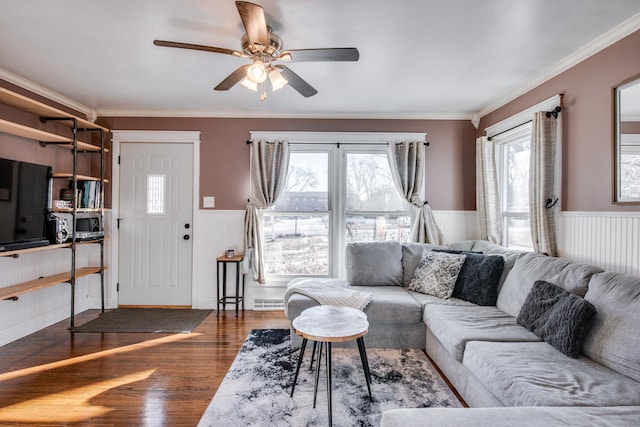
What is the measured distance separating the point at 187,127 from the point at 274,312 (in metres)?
2.58

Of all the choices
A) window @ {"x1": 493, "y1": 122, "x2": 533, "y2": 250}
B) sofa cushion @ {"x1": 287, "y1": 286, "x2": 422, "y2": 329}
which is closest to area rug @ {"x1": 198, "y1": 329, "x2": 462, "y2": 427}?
sofa cushion @ {"x1": 287, "y1": 286, "x2": 422, "y2": 329}

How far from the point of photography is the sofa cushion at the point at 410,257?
10.9ft

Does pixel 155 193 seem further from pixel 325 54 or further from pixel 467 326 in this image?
pixel 467 326

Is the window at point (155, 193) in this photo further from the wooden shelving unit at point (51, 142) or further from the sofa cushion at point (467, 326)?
the sofa cushion at point (467, 326)

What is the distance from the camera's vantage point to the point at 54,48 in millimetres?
2371

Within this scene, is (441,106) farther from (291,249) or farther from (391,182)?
(291,249)

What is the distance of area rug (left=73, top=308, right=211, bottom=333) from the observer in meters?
3.21

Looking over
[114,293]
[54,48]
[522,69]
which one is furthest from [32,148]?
[522,69]

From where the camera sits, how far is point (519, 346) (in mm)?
1863

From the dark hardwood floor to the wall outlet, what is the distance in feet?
4.77

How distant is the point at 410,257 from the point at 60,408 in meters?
3.09

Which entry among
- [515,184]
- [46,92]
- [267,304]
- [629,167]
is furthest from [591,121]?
[46,92]

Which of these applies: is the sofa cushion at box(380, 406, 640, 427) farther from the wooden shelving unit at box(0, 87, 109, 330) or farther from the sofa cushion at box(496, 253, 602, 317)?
the wooden shelving unit at box(0, 87, 109, 330)

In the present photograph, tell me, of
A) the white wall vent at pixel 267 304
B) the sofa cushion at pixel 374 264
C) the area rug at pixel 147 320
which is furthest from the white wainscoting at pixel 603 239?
the area rug at pixel 147 320
